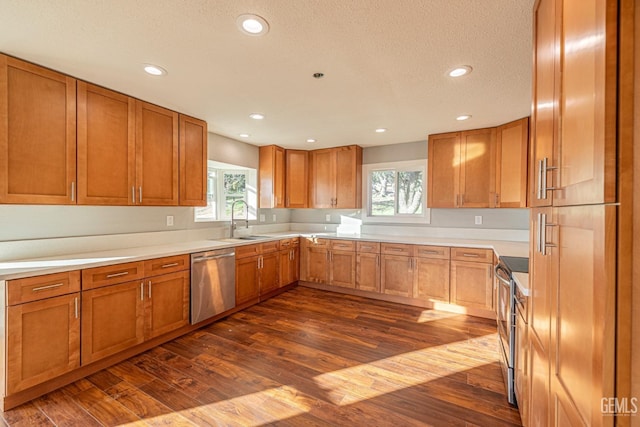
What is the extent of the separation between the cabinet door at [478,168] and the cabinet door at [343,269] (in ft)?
5.83

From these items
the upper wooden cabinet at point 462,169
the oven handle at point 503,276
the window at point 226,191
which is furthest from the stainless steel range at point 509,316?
the window at point 226,191

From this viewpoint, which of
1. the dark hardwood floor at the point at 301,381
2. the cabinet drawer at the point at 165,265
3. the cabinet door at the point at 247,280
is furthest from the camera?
the cabinet door at the point at 247,280

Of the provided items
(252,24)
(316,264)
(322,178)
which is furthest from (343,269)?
(252,24)

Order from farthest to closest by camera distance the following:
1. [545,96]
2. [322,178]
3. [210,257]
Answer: [322,178], [210,257], [545,96]

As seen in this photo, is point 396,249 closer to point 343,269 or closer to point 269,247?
point 343,269

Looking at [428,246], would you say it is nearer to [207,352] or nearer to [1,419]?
[207,352]

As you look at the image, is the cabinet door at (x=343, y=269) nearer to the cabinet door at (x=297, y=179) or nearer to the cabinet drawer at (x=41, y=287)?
the cabinet door at (x=297, y=179)

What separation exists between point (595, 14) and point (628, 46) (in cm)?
16

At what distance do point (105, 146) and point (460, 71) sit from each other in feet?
10.1

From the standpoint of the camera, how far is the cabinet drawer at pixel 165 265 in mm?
2422

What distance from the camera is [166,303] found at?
101 inches

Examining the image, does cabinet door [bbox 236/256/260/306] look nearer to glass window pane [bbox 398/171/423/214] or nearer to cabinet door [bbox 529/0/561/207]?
glass window pane [bbox 398/171/423/214]

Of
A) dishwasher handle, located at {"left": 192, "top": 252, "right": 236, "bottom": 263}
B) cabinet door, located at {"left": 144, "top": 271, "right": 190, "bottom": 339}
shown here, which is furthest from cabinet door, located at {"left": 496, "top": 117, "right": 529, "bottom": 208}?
cabinet door, located at {"left": 144, "top": 271, "right": 190, "bottom": 339}

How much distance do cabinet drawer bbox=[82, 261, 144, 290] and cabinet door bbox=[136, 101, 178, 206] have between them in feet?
2.20
